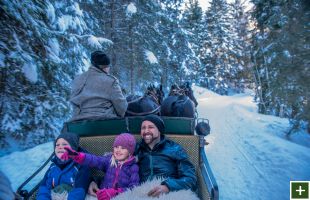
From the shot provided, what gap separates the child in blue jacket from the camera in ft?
11.5

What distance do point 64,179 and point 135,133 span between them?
1272 millimetres

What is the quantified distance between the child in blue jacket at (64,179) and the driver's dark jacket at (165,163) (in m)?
0.69

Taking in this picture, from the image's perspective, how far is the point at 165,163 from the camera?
12.7 ft

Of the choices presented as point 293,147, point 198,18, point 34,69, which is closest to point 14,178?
point 34,69

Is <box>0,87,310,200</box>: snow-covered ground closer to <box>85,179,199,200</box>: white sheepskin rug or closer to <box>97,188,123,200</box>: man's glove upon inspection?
<box>85,179,199,200</box>: white sheepskin rug

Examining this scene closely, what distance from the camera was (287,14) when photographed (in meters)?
7.97

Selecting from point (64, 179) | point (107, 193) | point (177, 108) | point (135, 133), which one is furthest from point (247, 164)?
point (64, 179)

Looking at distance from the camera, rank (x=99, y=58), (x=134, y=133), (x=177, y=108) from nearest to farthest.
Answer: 1. (x=134, y=133)
2. (x=99, y=58)
3. (x=177, y=108)

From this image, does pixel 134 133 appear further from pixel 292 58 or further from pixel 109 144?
pixel 292 58

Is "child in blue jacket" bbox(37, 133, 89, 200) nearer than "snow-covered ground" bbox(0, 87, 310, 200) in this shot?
Yes

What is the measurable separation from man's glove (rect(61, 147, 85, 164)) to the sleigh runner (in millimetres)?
567

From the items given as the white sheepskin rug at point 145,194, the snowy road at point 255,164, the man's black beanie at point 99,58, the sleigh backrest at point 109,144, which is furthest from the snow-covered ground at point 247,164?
the man's black beanie at point 99,58

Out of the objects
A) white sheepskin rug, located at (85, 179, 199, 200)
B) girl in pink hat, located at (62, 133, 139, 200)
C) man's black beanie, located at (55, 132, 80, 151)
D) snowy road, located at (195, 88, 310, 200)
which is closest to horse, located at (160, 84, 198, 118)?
snowy road, located at (195, 88, 310, 200)

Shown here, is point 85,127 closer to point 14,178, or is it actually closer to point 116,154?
point 116,154
